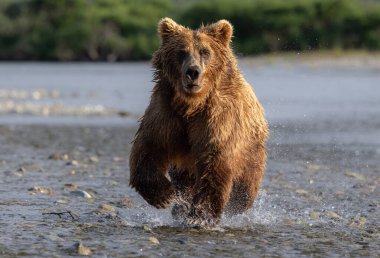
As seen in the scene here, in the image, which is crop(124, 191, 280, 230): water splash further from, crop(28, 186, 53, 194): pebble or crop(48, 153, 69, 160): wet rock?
crop(48, 153, 69, 160): wet rock

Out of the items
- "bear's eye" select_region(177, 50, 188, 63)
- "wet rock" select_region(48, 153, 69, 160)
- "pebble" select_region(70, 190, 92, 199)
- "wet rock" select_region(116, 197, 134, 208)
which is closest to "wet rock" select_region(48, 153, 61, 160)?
"wet rock" select_region(48, 153, 69, 160)

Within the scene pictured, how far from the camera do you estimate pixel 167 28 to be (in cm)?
649

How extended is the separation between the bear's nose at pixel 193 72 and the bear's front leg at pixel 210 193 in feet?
1.96

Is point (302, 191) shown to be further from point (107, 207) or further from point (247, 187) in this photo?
point (107, 207)

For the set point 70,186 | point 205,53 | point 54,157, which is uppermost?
point 205,53

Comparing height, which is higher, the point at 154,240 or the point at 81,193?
the point at 154,240

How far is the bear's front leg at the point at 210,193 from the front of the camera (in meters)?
6.21

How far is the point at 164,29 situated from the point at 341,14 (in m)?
52.7

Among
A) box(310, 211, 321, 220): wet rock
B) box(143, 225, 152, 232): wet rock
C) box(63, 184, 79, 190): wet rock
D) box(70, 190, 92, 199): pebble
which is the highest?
box(310, 211, 321, 220): wet rock

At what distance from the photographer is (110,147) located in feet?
39.5

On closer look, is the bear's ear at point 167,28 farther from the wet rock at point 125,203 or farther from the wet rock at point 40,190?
the wet rock at point 40,190

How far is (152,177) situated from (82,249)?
3.73 ft

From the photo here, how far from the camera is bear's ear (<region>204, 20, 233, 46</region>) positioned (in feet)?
21.3

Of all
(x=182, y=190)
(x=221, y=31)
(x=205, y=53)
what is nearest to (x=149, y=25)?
(x=182, y=190)
